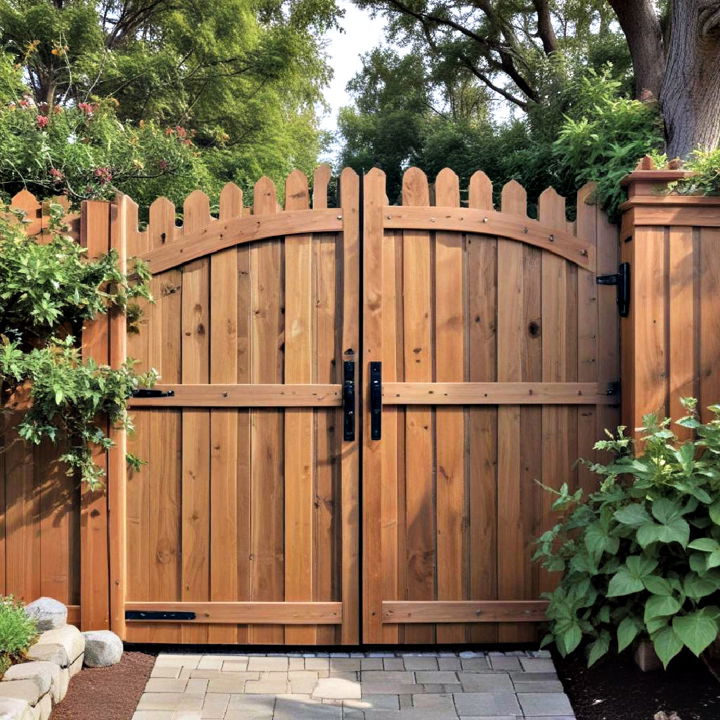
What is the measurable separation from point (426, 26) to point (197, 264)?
36.8 ft

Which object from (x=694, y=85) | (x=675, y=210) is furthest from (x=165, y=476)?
(x=694, y=85)

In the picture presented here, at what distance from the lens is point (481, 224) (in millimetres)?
3436

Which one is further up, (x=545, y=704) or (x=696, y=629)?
(x=696, y=629)

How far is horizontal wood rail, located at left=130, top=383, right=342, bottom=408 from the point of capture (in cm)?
341

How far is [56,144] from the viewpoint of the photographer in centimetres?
539

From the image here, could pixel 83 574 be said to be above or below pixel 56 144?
below

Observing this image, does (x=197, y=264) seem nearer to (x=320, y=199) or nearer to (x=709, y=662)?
(x=320, y=199)

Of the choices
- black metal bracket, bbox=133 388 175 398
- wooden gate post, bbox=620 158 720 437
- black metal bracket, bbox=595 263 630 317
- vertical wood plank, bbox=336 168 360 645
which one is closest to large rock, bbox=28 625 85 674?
black metal bracket, bbox=133 388 175 398

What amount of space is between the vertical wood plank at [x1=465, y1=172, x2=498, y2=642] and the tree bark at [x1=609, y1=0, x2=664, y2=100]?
4.06 meters

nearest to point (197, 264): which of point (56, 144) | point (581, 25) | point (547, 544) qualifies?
point (547, 544)

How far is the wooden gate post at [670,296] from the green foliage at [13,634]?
251 centimetres

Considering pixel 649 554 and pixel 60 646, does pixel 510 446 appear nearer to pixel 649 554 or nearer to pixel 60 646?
pixel 649 554

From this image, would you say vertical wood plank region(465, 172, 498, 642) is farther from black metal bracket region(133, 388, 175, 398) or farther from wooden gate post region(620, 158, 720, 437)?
black metal bracket region(133, 388, 175, 398)

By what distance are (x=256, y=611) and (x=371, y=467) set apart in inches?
31.6
